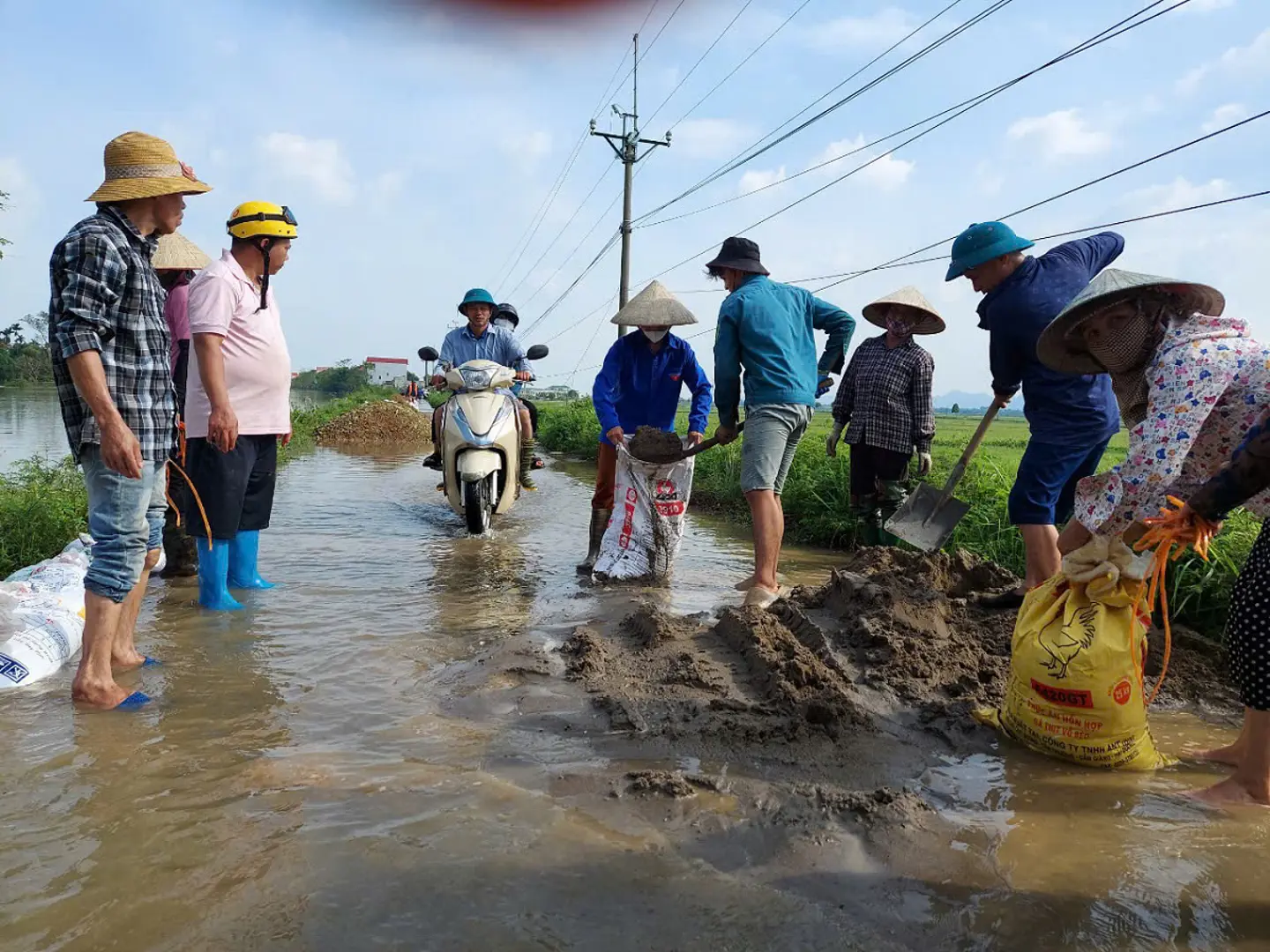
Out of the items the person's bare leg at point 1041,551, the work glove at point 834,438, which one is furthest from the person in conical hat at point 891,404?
the person's bare leg at point 1041,551

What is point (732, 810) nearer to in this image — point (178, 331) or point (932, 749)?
point (932, 749)

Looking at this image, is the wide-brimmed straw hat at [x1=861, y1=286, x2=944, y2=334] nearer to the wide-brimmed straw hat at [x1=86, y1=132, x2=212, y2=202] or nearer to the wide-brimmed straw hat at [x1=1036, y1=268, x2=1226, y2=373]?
the wide-brimmed straw hat at [x1=1036, y1=268, x2=1226, y2=373]

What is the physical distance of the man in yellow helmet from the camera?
148 inches

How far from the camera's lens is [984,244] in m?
3.91

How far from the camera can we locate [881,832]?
205cm

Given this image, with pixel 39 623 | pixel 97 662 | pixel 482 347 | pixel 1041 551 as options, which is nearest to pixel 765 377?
pixel 1041 551

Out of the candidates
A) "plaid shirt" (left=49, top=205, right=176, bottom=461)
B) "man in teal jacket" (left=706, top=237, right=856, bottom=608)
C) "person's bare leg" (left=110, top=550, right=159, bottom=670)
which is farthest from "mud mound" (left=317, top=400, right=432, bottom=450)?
"plaid shirt" (left=49, top=205, right=176, bottom=461)

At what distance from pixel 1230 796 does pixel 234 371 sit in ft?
13.6

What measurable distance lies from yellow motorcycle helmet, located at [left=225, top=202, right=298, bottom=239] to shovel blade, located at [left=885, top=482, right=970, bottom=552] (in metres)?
3.68

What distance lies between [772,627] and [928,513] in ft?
6.46

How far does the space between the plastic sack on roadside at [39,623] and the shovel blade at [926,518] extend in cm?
414

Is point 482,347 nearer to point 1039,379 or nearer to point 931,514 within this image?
point 931,514

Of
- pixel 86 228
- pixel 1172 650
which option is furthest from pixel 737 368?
pixel 86 228

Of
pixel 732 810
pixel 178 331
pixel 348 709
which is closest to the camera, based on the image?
pixel 732 810
